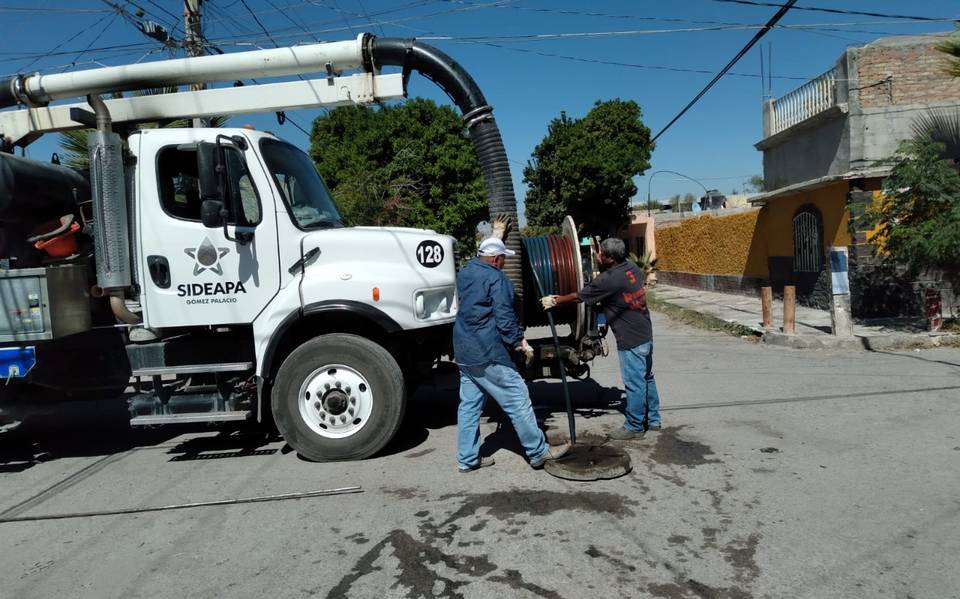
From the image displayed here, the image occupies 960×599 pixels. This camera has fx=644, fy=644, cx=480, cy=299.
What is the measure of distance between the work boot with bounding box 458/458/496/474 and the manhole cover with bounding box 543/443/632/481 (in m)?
0.45

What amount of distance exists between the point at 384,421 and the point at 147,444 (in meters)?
2.84

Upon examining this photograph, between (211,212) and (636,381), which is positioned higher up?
(211,212)

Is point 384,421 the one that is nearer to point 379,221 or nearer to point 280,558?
point 280,558

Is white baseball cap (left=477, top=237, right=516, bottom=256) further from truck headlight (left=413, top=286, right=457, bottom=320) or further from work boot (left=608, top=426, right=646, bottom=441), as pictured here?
work boot (left=608, top=426, right=646, bottom=441)

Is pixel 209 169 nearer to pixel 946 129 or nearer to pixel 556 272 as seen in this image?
pixel 556 272

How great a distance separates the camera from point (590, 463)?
4.81 metres

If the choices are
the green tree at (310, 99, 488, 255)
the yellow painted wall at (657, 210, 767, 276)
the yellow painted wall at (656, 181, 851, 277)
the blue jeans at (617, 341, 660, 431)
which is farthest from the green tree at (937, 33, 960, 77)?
the green tree at (310, 99, 488, 255)

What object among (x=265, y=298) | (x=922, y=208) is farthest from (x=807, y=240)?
(x=265, y=298)

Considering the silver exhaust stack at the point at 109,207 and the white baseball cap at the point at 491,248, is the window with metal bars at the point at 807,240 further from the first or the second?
the silver exhaust stack at the point at 109,207

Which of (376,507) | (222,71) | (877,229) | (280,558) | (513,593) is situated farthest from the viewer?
(877,229)

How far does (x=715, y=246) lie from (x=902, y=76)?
855cm

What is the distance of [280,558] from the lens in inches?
145

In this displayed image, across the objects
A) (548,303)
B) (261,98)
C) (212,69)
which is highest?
(212,69)

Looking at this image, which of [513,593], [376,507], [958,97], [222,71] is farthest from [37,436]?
[958,97]
